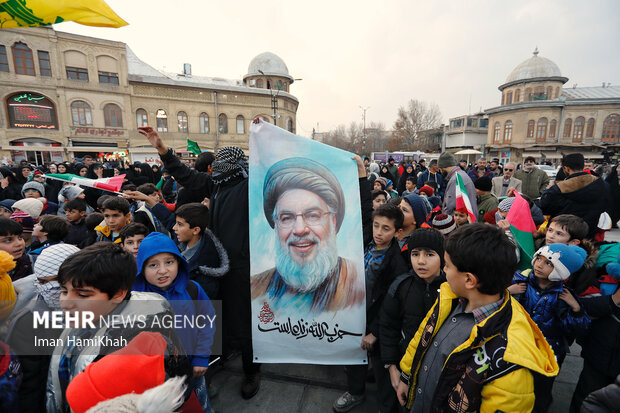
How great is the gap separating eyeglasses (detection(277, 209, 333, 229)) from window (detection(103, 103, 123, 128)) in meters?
33.7

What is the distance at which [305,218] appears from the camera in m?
2.19

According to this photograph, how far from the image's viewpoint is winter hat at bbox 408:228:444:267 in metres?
1.82

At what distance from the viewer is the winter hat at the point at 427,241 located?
5.98 ft

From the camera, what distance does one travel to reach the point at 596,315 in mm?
1778

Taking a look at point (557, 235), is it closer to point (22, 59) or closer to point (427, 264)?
point (427, 264)

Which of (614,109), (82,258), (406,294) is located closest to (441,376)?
(406,294)

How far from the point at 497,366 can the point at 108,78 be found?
36770 mm

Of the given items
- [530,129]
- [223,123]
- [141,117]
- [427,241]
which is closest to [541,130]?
[530,129]

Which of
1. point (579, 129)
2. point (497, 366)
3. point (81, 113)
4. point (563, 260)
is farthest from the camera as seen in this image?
point (579, 129)

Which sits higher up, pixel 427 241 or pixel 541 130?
pixel 541 130

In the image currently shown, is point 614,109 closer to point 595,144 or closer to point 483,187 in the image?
point 595,144

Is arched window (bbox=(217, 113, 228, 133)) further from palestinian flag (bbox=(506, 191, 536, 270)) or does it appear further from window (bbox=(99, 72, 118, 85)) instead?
palestinian flag (bbox=(506, 191, 536, 270))

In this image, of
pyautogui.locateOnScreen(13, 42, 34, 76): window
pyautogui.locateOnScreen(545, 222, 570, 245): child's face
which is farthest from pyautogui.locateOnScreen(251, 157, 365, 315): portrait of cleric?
pyautogui.locateOnScreen(13, 42, 34, 76): window

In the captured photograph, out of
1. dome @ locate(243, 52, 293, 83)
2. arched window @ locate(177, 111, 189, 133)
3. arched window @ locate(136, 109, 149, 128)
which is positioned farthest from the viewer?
dome @ locate(243, 52, 293, 83)
